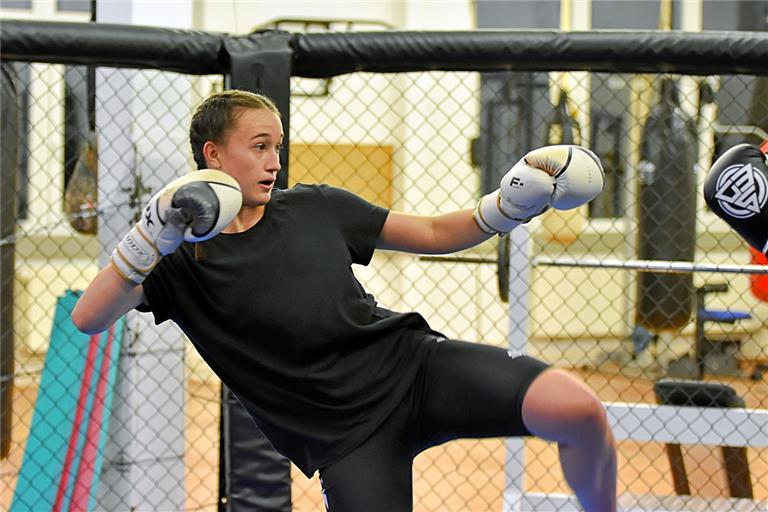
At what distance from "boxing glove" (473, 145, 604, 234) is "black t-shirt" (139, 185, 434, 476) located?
33 centimetres

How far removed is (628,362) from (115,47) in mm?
4852

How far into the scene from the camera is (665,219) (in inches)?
215

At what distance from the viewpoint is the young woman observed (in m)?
1.77

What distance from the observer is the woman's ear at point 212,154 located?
1872 millimetres

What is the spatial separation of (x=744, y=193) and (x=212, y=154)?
955 millimetres

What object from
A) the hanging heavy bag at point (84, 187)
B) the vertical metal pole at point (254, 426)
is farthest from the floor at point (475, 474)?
the hanging heavy bag at point (84, 187)

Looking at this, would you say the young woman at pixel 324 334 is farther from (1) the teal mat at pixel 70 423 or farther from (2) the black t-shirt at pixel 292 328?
(1) the teal mat at pixel 70 423

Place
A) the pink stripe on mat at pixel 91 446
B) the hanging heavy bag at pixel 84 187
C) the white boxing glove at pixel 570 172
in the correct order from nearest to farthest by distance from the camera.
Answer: the white boxing glove at pixel 570 172 < the pink stripe on mat at pixel 91 446 < the hanging heavy bag at pixel 84 187

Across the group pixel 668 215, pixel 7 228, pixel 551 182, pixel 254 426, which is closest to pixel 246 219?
pixel 551 182

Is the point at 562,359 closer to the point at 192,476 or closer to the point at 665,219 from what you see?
the point at 665,219

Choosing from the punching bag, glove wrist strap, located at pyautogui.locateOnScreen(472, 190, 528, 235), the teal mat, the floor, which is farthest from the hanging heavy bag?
the punching bag

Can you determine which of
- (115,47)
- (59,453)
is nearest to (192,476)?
(59,453)

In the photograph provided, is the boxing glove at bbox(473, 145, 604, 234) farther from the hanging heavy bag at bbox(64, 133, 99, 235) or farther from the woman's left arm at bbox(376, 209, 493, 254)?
the hanging heavy bag at bbox(64, 133, 99, 235)

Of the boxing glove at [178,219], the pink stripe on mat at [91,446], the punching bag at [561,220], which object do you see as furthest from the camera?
the punching bag at [561,220]
